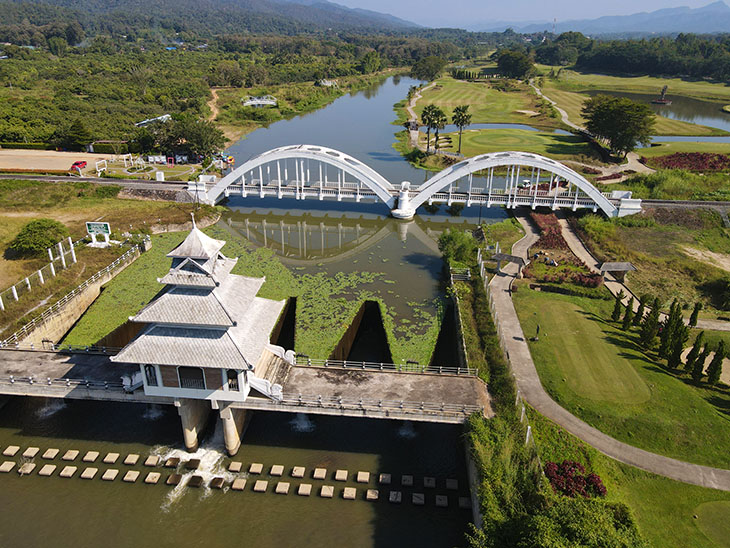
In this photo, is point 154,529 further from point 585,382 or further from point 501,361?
point 585,382

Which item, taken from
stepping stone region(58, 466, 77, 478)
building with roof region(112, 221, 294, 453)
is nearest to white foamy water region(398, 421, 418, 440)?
building with roof region(112, 221, 294, 453)

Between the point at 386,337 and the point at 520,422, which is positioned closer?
the point at 520,422

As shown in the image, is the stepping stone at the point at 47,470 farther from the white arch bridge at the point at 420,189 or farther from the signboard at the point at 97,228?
the white arch bridge at the point at 420,189

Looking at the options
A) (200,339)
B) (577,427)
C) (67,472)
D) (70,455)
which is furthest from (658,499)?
(70,455)

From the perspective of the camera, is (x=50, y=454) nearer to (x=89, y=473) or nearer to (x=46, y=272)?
(x=89, y=473)

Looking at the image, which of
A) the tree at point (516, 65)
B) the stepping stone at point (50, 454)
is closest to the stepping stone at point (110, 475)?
the stepping stone at point (50, 454)

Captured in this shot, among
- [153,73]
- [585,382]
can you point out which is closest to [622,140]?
[585,382]

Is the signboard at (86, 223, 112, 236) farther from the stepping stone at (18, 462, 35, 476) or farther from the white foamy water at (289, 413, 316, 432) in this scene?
the white foamy water at (289, 413, 316, 432)
